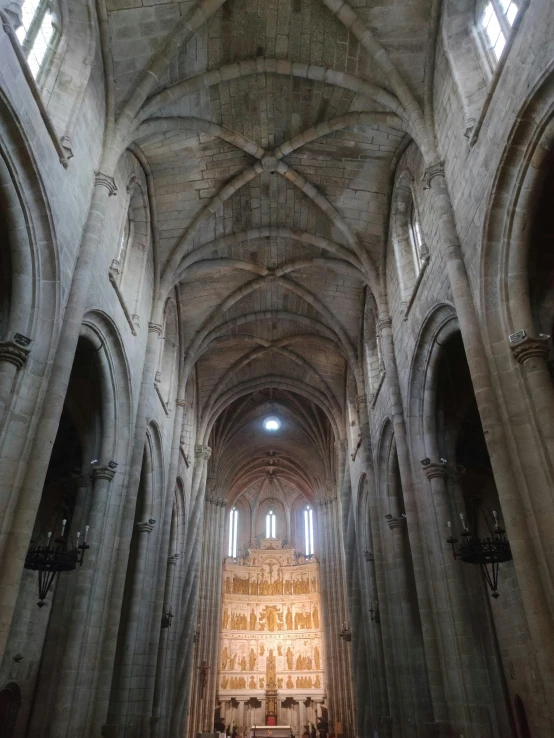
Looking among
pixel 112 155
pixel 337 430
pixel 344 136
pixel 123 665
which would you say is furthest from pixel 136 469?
pixel 337 430

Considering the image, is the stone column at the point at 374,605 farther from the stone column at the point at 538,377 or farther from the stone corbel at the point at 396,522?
the stone column at the point at 538,377

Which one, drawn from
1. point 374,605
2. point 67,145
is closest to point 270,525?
point 374,605

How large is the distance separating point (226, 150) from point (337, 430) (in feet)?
43.0

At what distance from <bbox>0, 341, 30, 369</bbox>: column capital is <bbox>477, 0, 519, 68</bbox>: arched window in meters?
8.59

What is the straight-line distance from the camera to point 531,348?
7.74 metres

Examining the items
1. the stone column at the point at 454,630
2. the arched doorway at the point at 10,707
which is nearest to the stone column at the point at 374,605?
the stone column at the point at 454,630

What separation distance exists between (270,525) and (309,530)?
2.67 m

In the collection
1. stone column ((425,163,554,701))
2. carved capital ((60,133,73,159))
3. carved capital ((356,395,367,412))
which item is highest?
carved capital ((356,395,367,412))

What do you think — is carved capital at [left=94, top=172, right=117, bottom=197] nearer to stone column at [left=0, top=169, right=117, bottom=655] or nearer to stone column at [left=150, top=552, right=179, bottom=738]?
stone column at [left=0, top=169, right=117, bottom=655]

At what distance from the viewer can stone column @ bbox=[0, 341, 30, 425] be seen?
760 centimetres

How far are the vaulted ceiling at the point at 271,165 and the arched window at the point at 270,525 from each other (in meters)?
16.4

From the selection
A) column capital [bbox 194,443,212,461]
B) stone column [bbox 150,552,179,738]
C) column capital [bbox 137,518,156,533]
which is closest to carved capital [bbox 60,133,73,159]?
column capital [bbox 137,518,156,533]

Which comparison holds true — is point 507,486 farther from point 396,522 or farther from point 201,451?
point 201,451

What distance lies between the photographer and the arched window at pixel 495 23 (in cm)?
934
